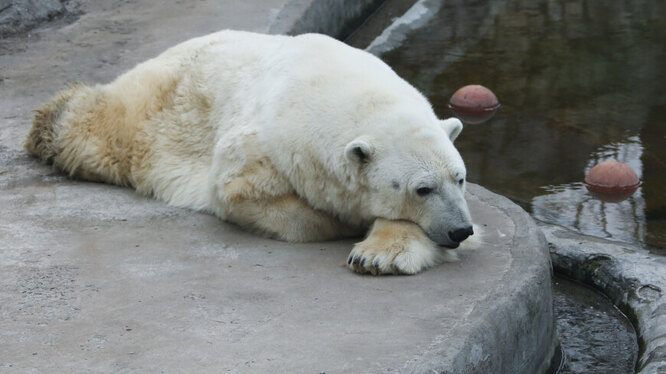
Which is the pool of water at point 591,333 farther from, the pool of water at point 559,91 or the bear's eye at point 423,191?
the bear's eye at point 423,191

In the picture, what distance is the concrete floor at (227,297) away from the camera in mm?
2621

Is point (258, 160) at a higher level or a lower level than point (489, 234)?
higher

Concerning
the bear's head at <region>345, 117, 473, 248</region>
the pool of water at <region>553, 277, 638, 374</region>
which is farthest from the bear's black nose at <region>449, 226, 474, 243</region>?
the pool of water at <region>553, 277, 638, 374</region>

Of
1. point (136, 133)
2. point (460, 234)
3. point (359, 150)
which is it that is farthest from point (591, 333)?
point (136, 133)

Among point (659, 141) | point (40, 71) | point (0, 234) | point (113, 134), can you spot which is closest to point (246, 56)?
point (113, 134)

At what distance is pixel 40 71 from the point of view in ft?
19.7

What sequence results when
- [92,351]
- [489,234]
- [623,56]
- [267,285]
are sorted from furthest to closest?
1. [623,56]
2. [489,234]
3. [267,285]
4. [92,351]

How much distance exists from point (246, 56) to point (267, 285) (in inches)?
55.6

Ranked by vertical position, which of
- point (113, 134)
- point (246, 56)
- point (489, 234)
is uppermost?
point (246, 56)

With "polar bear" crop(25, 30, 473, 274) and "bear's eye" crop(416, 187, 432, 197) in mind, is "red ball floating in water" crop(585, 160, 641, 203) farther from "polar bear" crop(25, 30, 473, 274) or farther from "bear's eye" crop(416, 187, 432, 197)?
"bear's eye" crop(416, 187, 432, 197)

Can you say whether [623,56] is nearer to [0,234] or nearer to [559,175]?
[559,175]

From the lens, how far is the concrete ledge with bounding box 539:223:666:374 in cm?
355

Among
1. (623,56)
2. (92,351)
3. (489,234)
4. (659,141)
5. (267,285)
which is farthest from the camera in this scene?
(623,56)

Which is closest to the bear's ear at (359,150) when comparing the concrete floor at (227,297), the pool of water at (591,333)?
the concrete floor at (227,297)
